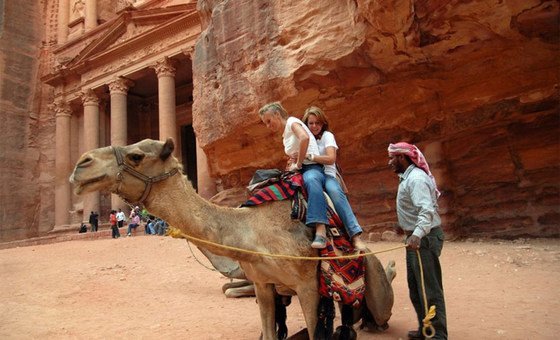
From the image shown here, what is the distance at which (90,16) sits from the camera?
3947 cm

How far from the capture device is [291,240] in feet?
12.8

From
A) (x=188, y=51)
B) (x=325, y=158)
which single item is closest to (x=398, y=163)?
(x=325, y=158)

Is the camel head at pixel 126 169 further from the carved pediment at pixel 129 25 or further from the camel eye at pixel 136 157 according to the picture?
the carved pediment at pixel 129 25

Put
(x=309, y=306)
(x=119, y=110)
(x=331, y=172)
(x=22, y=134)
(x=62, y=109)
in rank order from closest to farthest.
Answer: (x=309, y=306)
(x=331, y=172)
(x=119, y=110)
(x=62, y=109)
(x=22, y=134)

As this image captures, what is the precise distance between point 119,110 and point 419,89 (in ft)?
88.2

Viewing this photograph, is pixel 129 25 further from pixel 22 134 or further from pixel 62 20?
pixel 22 134

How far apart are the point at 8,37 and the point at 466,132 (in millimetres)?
39935

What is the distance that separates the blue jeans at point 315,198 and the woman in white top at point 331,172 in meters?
0.14

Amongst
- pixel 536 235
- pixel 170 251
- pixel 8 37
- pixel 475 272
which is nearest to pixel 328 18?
pixel 475 272

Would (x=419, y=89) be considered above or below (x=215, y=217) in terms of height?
above

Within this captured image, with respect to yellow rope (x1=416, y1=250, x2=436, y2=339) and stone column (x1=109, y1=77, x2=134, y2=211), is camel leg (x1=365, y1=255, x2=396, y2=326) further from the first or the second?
stone column (x1=109, y1=77, x2=134, y2=211)

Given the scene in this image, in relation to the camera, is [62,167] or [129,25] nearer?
[129,25]

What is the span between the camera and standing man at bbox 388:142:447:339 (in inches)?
162

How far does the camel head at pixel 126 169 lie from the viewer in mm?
3431
